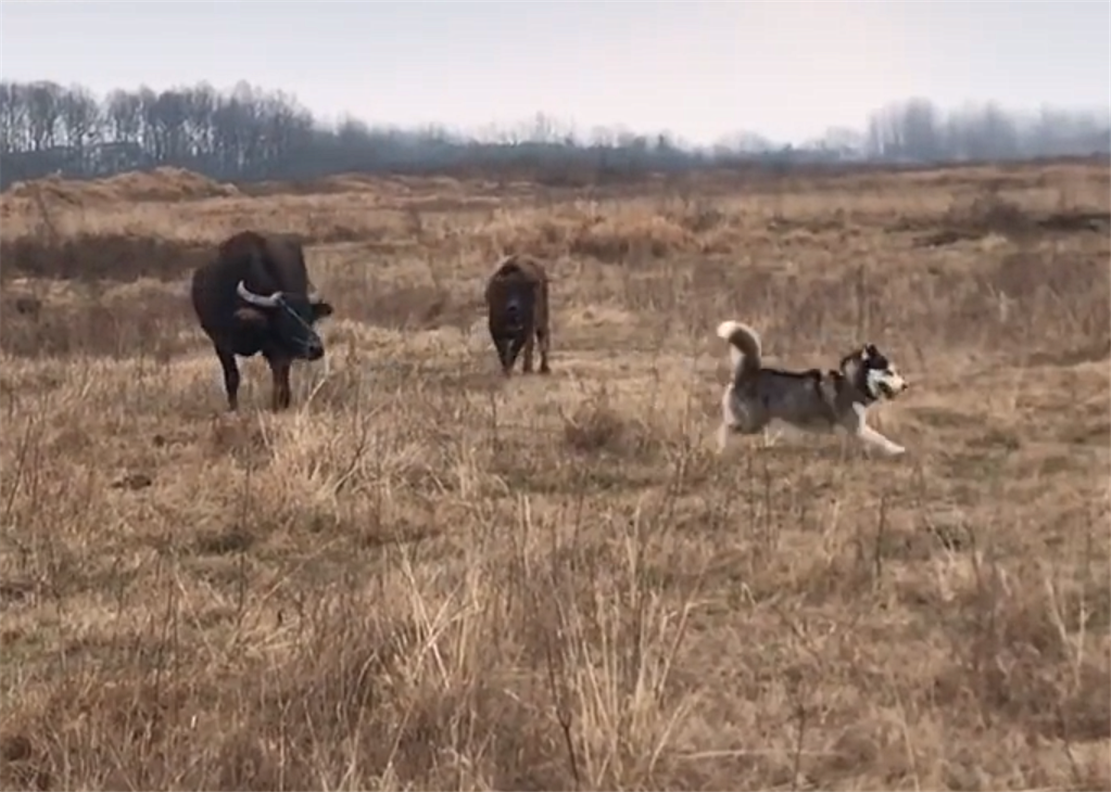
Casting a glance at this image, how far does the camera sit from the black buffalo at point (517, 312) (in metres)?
14.2

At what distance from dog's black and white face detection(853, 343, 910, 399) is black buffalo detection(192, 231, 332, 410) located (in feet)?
14.9

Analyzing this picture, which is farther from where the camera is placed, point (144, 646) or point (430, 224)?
point (430, 224)

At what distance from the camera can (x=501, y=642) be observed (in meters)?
5.20

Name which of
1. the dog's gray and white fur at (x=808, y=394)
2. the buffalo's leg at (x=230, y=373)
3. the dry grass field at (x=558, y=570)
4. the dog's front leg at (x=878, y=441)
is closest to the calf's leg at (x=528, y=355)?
the dry grass field at (x=558, y=570)

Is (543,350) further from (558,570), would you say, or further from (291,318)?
(558,570)

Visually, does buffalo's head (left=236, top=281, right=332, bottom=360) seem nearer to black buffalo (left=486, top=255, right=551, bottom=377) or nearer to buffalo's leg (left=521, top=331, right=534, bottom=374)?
black buffalo (left=486, top=255, right=551, bottom=377)

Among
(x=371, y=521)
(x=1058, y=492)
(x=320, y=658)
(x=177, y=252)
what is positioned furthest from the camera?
(x=177, y=252)

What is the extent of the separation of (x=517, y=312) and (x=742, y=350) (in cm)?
405

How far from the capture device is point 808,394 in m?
10.3

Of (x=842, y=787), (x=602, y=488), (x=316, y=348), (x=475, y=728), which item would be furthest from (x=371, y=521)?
(x=316, y=348)

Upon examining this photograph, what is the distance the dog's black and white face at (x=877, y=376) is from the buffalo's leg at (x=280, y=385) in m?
4.45

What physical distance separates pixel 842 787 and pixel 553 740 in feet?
2.91

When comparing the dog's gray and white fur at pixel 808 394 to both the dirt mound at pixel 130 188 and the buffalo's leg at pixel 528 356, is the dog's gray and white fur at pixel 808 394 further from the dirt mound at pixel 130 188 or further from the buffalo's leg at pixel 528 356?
the dirt mound at pixel 130 188

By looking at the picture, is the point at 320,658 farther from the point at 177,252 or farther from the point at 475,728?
the point at 177,252
